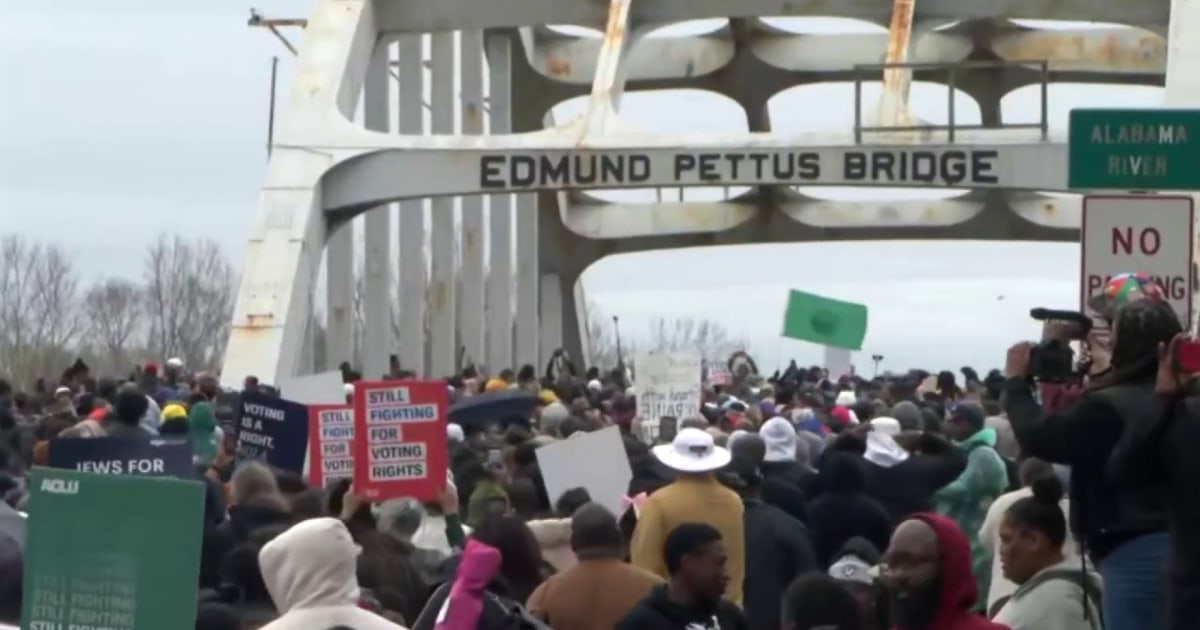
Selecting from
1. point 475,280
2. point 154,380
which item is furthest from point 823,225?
point 154,380

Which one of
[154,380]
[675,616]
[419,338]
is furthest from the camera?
[419,338]

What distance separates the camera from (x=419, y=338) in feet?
141

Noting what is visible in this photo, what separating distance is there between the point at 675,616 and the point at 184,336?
8624 cm

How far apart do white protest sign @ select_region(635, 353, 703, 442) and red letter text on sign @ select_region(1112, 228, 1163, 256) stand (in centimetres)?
1189

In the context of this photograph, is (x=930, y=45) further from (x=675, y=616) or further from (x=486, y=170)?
(x=675, y=616)

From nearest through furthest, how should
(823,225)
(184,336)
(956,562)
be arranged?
(956,562)
(823,225)
(184,336)

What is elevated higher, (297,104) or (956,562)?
(297,104)

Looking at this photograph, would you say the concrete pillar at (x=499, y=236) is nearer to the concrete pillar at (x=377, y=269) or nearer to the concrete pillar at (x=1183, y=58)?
the concrete pillar at (x=377, y=269)

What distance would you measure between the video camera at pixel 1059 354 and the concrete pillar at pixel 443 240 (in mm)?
34546

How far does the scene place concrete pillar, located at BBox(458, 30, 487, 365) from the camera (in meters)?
44.8

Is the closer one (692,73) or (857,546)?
(857,546)

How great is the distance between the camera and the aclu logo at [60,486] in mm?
7316

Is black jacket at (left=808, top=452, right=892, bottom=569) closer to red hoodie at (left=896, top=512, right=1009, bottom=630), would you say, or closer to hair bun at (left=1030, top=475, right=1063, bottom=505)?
hair bun at (left=1030, top=475, right=1063, bottom=505)

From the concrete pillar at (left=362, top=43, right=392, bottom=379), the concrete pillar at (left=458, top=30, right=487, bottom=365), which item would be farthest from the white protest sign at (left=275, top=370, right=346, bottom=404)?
the concrete pillar at (left=458, top=30, right=487, bottom=365)
